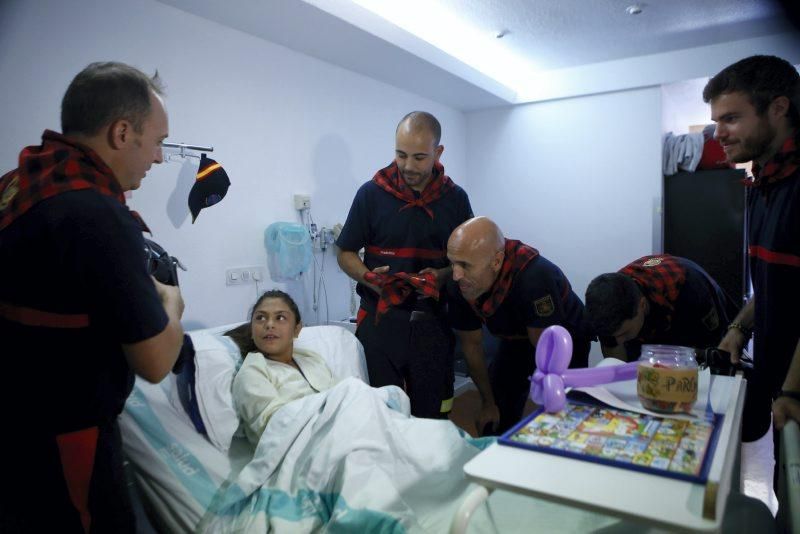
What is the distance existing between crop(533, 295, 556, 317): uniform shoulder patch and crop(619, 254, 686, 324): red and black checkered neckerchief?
0.33 m

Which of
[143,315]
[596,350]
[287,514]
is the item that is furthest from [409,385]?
[596,350]

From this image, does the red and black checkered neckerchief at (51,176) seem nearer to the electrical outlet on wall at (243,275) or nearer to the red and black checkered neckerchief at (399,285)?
the red and black checkered neckerchief at (399,285)

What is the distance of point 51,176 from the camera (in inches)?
36.0

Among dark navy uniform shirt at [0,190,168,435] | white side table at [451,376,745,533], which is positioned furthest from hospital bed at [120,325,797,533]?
dark navy uniform shirt at [0,190,168,435]

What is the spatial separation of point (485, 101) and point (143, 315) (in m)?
3.91

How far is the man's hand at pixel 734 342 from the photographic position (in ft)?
5.41

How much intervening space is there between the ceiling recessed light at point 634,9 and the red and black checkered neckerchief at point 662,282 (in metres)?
1.76

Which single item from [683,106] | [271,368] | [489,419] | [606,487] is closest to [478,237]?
[489,419]

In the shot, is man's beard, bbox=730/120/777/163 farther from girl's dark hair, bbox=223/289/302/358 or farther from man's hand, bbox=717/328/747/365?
girl's dark hair, bbox=223/289/302/358

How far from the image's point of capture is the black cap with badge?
225cm

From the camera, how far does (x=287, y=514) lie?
1.33 m

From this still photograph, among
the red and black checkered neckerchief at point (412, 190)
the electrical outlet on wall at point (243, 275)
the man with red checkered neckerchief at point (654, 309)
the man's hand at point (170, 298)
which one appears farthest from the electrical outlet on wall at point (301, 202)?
the man's hand at point (170, 298)

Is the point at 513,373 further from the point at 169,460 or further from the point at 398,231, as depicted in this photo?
the point at 169,460

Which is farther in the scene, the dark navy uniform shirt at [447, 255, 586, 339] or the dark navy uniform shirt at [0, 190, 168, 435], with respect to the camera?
the dark navy uniform shirt at [447, 255, 586, 339]
